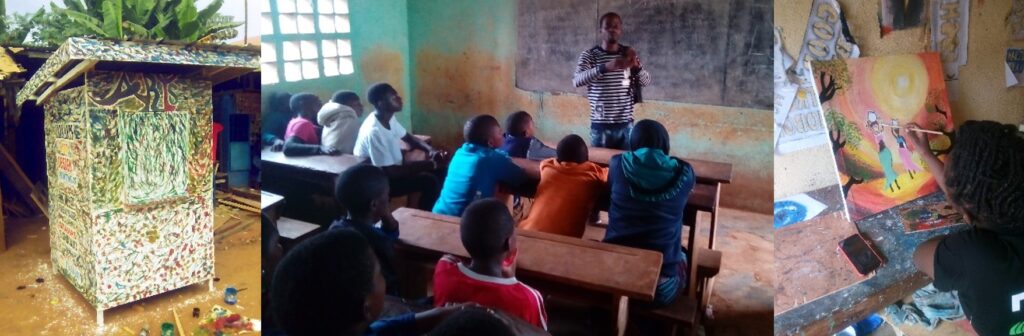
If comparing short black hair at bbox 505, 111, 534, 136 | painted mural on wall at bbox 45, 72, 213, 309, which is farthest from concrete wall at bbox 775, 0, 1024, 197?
painted mural on wall at bbox 45, 72, 213, 309

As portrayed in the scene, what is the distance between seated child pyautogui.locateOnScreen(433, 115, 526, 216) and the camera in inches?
50.9

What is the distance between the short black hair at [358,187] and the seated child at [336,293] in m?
0.07

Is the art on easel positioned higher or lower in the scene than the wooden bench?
lower

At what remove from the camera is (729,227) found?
1368 mm

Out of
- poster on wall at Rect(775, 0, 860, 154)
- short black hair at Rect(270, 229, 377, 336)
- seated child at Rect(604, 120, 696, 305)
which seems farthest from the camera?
poster on wall at Rect(775, 0, 860, 154)

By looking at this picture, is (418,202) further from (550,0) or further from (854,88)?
(854,88)

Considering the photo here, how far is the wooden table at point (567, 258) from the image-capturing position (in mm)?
1236

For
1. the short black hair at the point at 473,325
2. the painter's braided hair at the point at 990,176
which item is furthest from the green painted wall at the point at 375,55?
the painter's braided hair at the point at 990,176

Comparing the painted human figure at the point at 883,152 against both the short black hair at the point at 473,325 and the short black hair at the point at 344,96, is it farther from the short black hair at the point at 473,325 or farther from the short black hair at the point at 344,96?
the short black hair at the point at 344,96

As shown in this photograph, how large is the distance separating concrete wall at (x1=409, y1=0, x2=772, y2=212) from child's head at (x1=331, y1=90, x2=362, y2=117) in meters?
0.12

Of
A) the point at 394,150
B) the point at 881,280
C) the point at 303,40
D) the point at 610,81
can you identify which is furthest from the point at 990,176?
the point at 303,40

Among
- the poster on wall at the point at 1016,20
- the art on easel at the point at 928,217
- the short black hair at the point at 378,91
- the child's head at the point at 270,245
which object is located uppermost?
the poster on wall at the point at 1016,20

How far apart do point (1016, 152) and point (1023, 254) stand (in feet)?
1.04

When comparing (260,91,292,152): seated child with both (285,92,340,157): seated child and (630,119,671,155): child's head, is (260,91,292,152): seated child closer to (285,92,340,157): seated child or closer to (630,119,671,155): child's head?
(285,92,340,157): seated child
